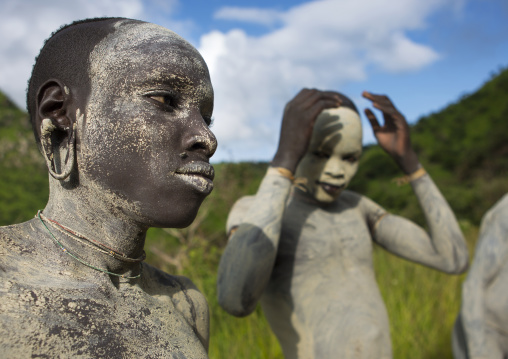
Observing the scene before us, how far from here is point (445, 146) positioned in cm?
2336

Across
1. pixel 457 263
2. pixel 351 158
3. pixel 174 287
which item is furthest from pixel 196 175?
pixel 457 263

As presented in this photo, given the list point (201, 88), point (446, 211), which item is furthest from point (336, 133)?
point (201, 88)

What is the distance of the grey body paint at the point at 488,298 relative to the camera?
3.04 meters

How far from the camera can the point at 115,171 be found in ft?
4.02

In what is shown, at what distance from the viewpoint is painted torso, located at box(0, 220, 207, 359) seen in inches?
41.7

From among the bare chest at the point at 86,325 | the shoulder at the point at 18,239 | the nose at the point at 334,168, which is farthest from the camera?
the nose at the point at 334,168

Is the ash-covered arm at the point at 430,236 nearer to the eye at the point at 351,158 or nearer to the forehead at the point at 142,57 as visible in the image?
the eye at the point at 351,158

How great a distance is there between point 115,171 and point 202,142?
225 millimetres

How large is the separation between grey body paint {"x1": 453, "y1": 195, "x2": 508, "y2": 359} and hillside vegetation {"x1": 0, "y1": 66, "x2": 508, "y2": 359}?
65.7 inches

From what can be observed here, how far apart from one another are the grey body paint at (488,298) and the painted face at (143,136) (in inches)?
97.7

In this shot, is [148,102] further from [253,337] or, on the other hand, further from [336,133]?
[253,337]

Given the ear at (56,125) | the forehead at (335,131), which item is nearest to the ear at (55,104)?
the ear at (56,125)

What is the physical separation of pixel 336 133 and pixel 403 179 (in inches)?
25.7

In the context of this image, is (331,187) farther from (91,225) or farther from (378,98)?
(91,225)
